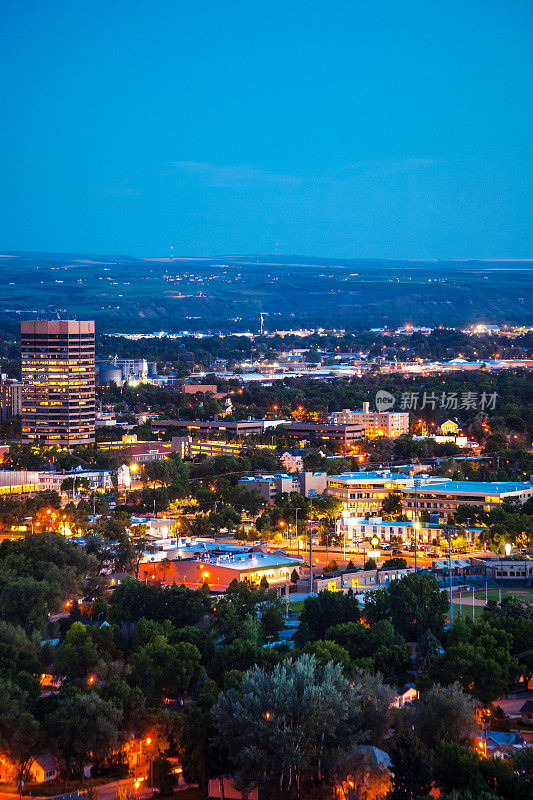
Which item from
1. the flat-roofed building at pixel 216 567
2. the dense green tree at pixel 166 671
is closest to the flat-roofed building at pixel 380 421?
the flat-roofed building at pixel 216 567

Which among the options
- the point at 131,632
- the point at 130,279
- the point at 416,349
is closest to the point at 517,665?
the point at 131,632

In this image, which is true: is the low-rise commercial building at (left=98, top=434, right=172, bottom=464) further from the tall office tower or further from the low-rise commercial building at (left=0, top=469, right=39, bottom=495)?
the low-rise commercial building at (left=0, top=469, right=39, bottom=495)

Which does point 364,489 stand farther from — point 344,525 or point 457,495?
point 344,525

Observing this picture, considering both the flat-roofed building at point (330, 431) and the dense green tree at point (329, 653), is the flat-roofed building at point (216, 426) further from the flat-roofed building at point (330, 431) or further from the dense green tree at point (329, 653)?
the dense green tree at point (329, 653)

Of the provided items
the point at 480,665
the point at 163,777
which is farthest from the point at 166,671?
the point at 480,665

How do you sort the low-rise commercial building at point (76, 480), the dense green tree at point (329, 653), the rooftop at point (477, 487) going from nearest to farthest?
1. the dense green tree at point (329, 653)
2. the rooftop at point (477, 487)
3. the low-rise commercial building at point (76, 480)

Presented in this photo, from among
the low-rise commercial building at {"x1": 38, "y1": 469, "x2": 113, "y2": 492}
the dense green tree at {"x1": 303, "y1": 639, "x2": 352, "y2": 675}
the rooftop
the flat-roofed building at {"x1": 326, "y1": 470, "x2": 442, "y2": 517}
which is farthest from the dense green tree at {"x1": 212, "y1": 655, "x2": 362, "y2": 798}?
the low-rise commercial building at {"x1": 38, "y1": 469, "x2": 113, "y2": 492}

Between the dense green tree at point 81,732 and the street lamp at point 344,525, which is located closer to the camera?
the dense green tree at point 81,732
